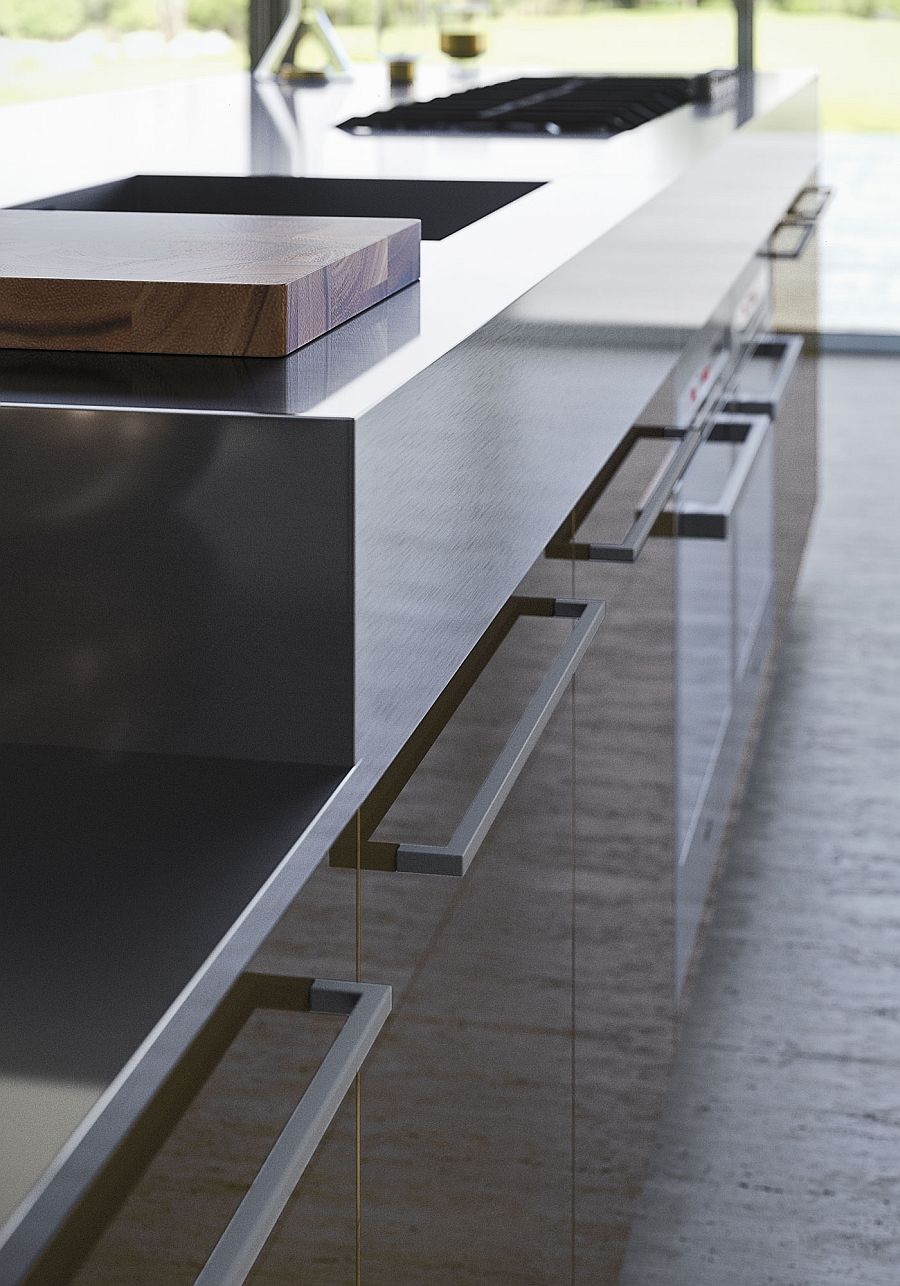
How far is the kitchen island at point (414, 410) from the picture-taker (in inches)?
27.1

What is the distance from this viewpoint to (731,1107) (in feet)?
7.24

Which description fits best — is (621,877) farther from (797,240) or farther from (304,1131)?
(797,240)

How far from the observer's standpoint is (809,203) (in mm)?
3129

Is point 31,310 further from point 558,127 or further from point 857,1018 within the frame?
point 857,1018

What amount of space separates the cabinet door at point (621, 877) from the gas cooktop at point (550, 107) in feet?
2.56

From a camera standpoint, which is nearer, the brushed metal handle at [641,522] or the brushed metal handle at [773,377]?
the brushed metal handle at [641,522]

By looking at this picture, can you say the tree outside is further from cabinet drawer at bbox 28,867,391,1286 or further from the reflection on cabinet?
cabinet drawer at bbox 28,867,391,1286

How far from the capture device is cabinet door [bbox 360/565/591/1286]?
3.24ft

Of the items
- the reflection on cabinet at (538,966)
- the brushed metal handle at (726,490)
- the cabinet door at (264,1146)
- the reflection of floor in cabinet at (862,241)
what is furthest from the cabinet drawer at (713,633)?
the reflection of floor in cabinet at (862,241)

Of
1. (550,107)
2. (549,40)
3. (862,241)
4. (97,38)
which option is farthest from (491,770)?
(862,241)

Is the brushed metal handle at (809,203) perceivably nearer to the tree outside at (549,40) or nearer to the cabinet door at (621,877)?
the cabinet door at (621,877)

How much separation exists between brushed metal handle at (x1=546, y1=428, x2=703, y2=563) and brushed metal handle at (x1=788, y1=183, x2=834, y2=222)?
1163 millimetres

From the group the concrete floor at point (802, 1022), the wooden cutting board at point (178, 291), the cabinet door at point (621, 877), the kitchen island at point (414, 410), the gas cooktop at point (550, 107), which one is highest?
the gas cooktop at point (550, 107)

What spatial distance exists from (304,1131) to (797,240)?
2.46 m
